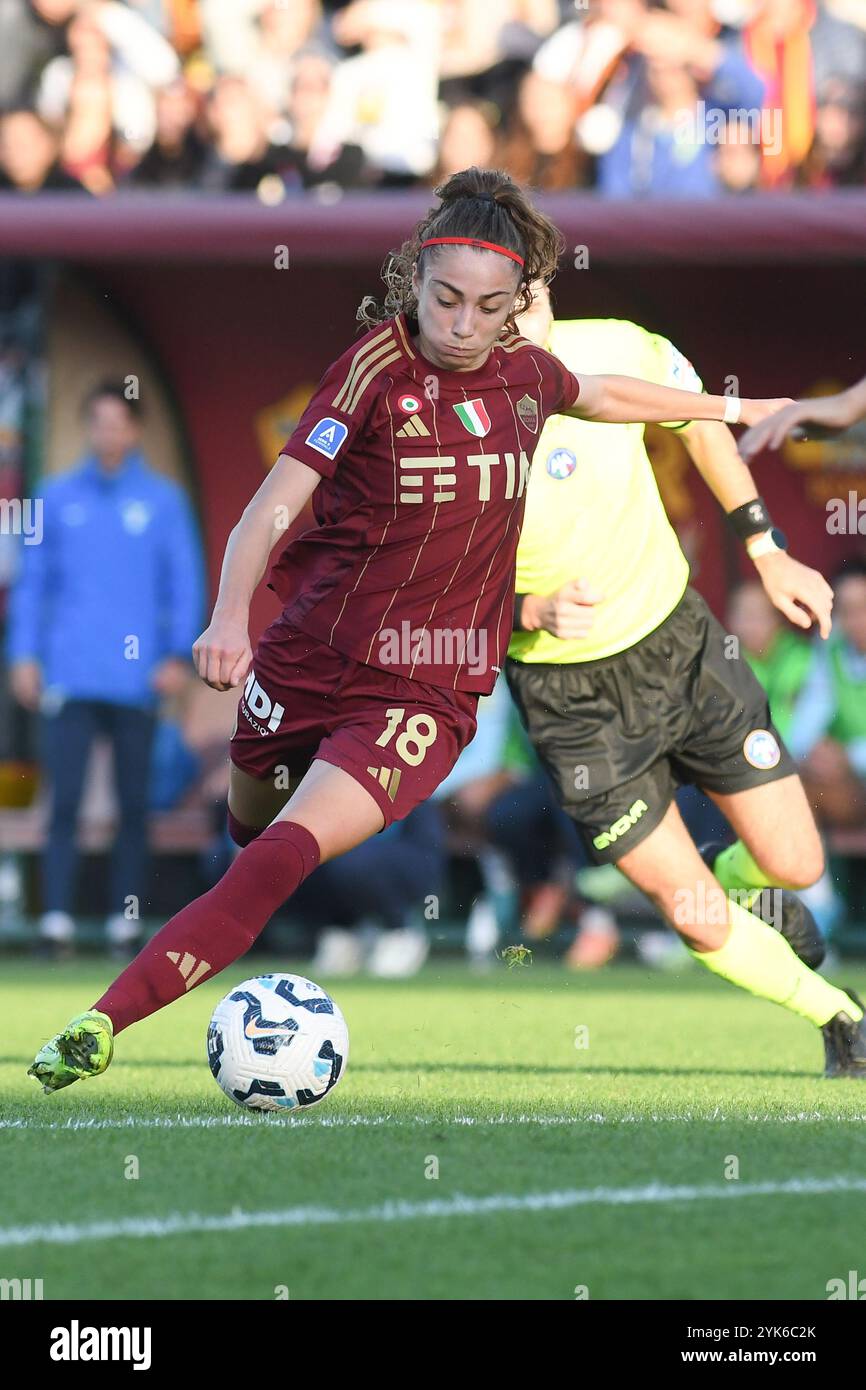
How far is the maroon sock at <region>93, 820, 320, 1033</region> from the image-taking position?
443cm

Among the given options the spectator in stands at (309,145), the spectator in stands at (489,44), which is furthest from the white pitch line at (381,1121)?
the spectator in stands at (489,44)

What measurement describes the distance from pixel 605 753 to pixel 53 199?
591 centimetres

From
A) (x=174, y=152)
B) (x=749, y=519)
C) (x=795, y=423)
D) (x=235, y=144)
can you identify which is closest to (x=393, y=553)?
(x=795, y=423)

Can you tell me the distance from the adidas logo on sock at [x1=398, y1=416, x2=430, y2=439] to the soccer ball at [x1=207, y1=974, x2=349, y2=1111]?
1.32 metres

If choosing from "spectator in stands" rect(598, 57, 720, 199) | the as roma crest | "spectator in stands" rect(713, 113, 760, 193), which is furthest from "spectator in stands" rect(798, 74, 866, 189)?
the as roma crest

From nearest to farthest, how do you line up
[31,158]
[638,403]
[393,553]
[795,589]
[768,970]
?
1. [393,553]
2. [638,403]
3. [795,589]
4. [768,970]
5. [31,158]

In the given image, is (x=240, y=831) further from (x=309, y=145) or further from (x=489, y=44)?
(x=489, y=44)

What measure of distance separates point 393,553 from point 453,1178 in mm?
1483

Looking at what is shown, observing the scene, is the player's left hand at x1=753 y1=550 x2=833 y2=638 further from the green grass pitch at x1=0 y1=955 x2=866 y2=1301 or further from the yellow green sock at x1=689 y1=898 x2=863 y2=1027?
the green grass pitch at x1=0 y1=955 x2=866 y2=1301

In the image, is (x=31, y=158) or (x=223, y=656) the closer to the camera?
(x=223, y=656)

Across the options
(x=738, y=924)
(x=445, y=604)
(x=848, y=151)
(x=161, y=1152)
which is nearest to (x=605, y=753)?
(x=738, y=924)

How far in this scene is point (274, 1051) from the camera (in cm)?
477

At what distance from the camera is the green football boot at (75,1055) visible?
4.26 metres
